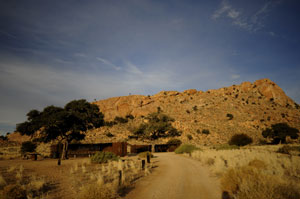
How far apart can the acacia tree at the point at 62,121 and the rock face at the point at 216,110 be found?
2877cm

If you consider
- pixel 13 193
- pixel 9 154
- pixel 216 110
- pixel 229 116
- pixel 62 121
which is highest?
pixel 216 110

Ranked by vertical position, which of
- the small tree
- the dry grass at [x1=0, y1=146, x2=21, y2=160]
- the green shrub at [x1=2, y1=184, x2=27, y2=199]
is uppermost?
the small tree

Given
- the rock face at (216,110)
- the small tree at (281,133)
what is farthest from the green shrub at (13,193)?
the small tree at (281,133)

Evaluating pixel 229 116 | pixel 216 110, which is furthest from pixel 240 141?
pixel 216 110

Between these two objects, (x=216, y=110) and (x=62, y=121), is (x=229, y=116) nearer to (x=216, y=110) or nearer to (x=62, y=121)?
(x=216, y=110)

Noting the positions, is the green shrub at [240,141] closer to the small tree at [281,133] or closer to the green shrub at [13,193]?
the small tree at [281,133]

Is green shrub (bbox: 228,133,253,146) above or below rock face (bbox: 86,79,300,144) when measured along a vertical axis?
below

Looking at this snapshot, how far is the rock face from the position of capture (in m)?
57.7

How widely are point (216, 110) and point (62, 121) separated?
66265mm

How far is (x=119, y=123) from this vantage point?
74000 millimetres

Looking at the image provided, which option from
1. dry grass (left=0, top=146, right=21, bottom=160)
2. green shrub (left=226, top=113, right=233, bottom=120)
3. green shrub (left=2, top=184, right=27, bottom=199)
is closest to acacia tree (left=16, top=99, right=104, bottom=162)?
dry grass (left=0, top=146, right=21, bottom=160)

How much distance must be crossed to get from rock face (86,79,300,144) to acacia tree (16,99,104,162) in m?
28.8

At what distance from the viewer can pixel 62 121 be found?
23078 mm

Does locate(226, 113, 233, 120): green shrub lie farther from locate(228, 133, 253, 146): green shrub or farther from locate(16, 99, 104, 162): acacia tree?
locate(16, 99, 104, 162): acacia tree
